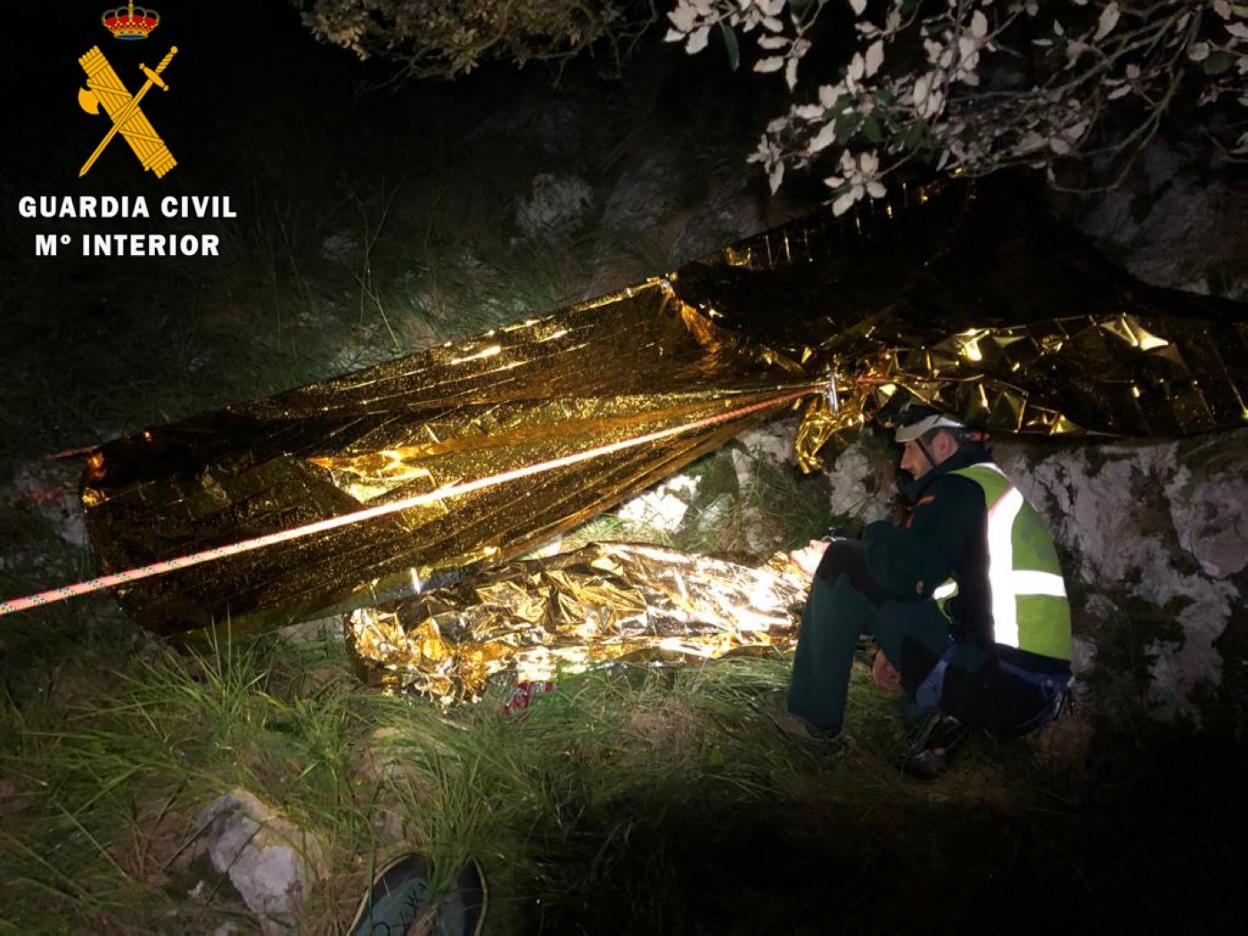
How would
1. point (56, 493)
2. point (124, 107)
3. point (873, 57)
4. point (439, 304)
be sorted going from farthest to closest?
point (124, 107)
point (439, 304)
point (56, 493)
point (873, 57)

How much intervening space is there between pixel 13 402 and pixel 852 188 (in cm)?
396

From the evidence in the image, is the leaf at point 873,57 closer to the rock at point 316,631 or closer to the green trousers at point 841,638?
the green trousers at point 841,638

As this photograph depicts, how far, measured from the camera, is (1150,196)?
2947 millimetres

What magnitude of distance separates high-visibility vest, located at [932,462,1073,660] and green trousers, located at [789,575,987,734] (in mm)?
226

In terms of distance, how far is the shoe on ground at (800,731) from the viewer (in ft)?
7.73

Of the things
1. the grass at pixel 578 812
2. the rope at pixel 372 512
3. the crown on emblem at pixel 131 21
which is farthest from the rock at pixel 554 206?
the crown on emblem at pixel 131 21

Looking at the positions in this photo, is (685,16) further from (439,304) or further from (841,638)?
(439,304)

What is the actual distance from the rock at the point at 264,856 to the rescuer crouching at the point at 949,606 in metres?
1.53

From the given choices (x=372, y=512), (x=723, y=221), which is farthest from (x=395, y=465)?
(x=723, y=221)

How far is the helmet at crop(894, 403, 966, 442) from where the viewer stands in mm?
2174

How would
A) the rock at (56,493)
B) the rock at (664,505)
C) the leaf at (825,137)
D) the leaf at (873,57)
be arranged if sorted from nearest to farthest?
the leaf at (873,57), the leaf at (825,137), the rock at (56,493), the rock at (664,505)

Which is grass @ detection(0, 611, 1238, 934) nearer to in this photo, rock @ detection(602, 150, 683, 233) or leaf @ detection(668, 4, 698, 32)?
leaf @ detection(668, 4, 698, 32)

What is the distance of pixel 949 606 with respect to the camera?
2.26 meters

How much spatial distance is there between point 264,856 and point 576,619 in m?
1.21
